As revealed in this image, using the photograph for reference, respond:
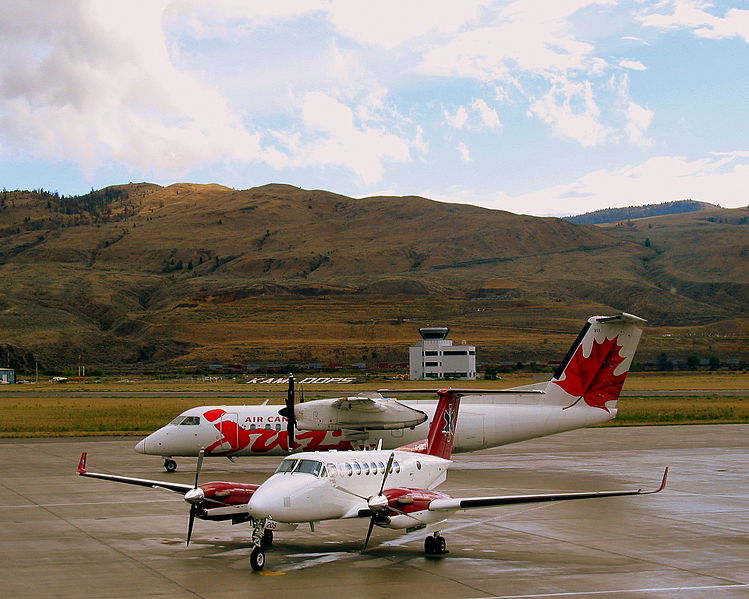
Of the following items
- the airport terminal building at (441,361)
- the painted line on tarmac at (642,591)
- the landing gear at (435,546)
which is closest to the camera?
the painted line on tarmac at (642,591)

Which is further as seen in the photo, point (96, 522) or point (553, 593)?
point (96, 522)

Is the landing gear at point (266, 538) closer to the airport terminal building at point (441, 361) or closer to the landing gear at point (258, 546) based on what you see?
the landing gear at point (258, 546)

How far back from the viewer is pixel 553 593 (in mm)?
16781

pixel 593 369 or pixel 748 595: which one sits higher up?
pixel 593 369

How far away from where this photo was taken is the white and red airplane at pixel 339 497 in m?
19.0

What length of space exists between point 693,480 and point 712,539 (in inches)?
472

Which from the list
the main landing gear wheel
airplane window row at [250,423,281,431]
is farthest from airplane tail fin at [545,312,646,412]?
the main landing gear wheel

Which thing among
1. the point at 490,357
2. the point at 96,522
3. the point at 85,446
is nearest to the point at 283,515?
the point at 96,522

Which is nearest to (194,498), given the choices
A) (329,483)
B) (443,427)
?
(329,483)

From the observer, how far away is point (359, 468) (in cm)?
2067

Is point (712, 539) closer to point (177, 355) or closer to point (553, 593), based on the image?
point (553, 593)

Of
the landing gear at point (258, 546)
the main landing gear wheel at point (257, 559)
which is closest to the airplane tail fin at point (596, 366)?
the landing gear at point (258, 546)

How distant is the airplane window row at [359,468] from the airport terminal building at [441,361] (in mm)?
122355

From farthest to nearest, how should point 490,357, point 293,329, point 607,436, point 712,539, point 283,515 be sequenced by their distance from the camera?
1. point 293,329
2. point 490,357
3. point 607,436
4. point 712,539
5. point 283,515
